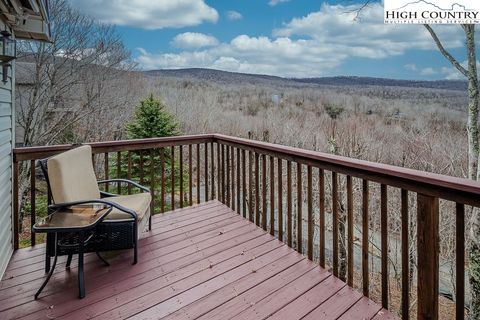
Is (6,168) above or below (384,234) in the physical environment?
above

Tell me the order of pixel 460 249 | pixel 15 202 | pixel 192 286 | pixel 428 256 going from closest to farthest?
pixel 460 249 < pixel 428 256 < pixel 192 286 < pixel 15 202

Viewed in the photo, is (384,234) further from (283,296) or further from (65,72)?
(65,72)

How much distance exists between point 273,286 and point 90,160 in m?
2.10

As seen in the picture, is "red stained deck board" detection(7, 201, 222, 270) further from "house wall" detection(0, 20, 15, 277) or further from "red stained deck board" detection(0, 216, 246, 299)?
"red stained deck board" detection(0, 216, 246, 299)

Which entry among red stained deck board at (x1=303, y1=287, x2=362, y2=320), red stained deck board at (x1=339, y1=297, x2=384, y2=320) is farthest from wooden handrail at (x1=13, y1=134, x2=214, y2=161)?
red stained deck board at (x1=339, y1=297, x2=384, y2=320)

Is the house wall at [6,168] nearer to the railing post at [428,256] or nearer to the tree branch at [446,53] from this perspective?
the railing post at [428,256]

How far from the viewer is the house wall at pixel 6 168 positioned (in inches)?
99.3

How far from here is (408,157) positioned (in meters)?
8.87

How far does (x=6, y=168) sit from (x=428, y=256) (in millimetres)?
3337

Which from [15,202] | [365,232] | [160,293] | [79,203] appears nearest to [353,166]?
[365,232]

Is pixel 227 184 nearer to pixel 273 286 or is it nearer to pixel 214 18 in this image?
pixel 273 286

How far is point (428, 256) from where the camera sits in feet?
5.77

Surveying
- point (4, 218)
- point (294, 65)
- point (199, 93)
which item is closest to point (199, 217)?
point (4, 218)

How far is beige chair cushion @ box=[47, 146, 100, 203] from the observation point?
95.4 inches
